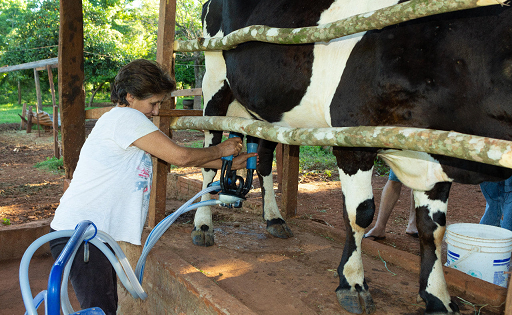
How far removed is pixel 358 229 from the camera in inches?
95.9

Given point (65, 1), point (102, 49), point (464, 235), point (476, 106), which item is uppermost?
point (102, 49)

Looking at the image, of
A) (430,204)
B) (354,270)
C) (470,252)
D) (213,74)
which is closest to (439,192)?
(430,204)

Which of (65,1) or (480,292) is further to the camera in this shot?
(65,1)

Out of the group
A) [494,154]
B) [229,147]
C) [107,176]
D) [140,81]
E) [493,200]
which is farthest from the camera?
[493,200]

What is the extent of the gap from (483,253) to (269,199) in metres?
1.93

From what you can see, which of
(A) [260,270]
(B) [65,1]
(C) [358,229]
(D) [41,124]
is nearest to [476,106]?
(C) [358,229]

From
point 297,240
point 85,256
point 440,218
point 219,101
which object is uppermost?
point 219,101

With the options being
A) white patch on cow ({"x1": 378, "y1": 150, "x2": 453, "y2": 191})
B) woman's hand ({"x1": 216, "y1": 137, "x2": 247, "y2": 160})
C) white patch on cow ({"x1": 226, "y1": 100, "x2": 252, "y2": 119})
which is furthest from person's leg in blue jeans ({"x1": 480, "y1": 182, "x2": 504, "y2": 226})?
woman's hand ({"x1": 216, "y1": 137, "x2": 247, "y2": 160})

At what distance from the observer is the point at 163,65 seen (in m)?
3.34

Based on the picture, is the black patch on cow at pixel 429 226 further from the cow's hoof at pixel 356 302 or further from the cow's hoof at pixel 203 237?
the cow's hoof at pixel 203 237

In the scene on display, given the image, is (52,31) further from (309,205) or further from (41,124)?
(309,205)

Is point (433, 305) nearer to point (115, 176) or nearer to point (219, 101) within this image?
point (115, 176)

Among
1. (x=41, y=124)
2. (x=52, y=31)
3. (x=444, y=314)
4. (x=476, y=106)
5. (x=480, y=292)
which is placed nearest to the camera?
(x=476, y=106)

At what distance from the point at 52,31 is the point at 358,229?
57.2ft
